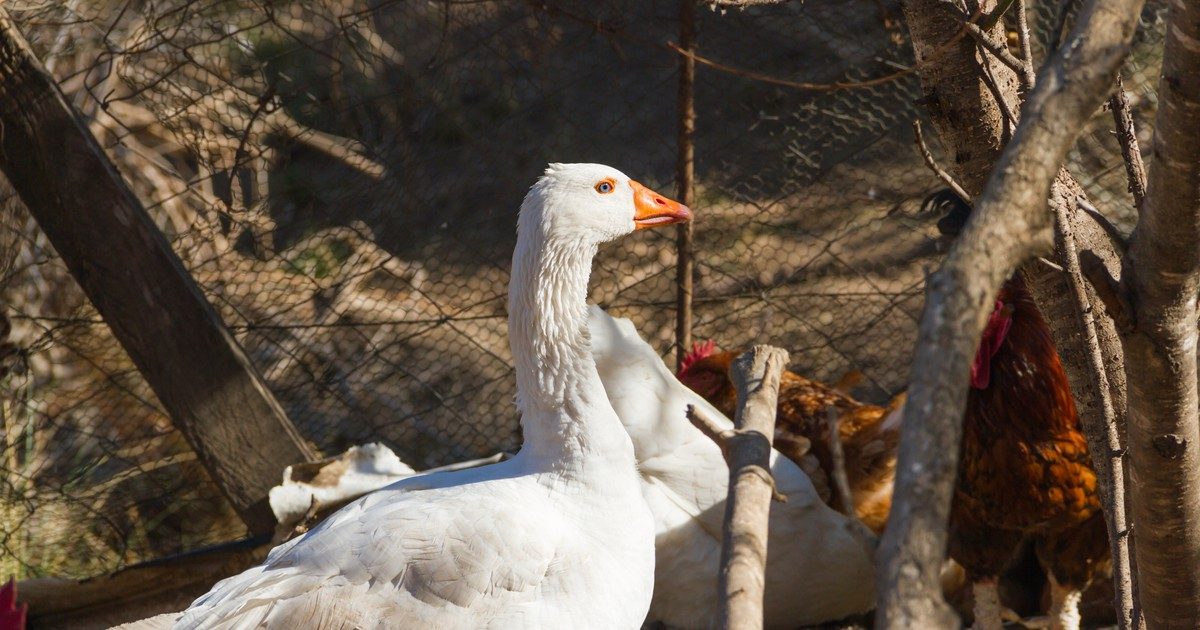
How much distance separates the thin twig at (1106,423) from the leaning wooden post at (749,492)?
1.63 feet

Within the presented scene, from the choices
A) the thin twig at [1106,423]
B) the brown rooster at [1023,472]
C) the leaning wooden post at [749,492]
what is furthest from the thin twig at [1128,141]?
the brown rooster at [1023,472]

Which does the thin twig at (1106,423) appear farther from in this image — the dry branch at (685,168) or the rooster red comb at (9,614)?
the dry branch at (685,168)

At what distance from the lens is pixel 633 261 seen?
4.42 meters

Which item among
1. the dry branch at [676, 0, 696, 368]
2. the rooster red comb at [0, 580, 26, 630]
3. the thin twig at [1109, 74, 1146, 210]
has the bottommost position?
the rooster red comb at [0, 580, 26, 630]

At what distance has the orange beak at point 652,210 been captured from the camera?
7.70 feet

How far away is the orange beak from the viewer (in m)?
2.35

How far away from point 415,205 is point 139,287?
131cm

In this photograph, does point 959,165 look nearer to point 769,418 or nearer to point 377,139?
point 769,418

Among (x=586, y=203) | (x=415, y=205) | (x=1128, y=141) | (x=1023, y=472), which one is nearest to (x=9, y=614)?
(x=586, y=203)

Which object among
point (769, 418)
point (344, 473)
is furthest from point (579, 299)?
point (344, 473)

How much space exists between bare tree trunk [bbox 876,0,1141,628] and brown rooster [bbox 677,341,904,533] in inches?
89.3

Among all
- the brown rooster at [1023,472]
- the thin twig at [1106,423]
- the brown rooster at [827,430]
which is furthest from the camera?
the brown rooster at [827,430]

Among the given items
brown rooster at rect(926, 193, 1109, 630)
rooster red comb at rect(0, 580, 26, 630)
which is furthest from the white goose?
brown rooster at rect(926, 193, 1109, 630)

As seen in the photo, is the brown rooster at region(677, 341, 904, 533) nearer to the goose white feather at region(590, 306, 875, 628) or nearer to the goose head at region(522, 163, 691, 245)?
the goose white feather at region(590, 306, 875, 628)
